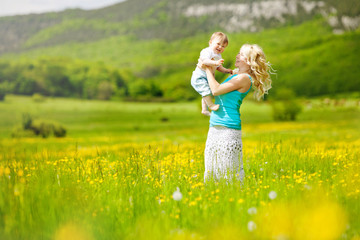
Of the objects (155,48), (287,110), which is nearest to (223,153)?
(287,110)

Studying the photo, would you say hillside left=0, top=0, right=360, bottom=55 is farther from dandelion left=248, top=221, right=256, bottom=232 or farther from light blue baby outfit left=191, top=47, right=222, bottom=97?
dandelion left=248, top=221, right=256, bottom=232

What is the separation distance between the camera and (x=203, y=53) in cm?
401

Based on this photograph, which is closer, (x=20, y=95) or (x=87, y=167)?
(x=87, y=167)

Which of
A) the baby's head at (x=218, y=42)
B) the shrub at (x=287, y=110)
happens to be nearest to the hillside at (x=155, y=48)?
the shrub at (x=287, y=110)

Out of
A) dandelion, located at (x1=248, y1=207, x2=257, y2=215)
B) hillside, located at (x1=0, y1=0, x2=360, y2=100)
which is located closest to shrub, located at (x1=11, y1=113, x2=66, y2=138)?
hillside, located at (x1=0, y1=0, x2=360, y2=100)

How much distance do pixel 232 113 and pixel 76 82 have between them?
142ft

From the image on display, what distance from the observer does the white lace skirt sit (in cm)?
417

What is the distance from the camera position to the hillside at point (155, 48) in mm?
39156

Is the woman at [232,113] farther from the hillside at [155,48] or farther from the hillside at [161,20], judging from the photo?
the hillside at [161,20]

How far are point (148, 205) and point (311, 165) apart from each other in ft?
9.69

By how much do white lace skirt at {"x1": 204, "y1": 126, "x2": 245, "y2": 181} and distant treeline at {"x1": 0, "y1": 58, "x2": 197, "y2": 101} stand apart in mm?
35401

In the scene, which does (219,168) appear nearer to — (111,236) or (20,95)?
(111,236)

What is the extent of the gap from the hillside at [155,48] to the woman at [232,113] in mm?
32812

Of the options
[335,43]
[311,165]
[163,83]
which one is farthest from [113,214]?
[335,43]
